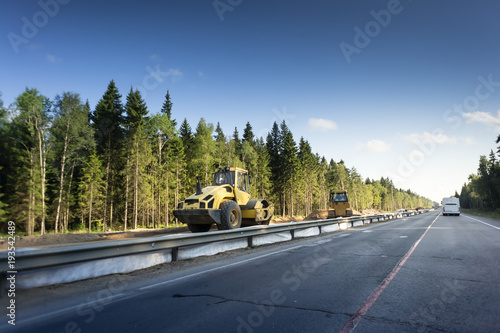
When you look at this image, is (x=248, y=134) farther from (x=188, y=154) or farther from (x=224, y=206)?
(x=224, y=206)

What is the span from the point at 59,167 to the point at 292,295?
36686 millimetres

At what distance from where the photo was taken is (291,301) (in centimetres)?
392

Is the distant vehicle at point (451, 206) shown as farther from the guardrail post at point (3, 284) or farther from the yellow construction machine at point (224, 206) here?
the guardrail post at point (3, 284)

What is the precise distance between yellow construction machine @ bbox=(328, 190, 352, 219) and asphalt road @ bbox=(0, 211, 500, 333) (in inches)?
900

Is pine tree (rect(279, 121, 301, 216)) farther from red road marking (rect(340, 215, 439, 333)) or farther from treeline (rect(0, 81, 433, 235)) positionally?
red road marking (rect(340, 215, 439, 333))

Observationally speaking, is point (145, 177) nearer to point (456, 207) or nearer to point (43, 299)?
point (43, 299)

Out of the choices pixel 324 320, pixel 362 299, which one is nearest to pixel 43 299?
pixel 324 320

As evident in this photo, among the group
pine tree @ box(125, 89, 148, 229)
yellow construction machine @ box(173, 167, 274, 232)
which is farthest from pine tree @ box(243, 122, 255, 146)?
yellow construction machine @ box(173, 167, 274, 232)

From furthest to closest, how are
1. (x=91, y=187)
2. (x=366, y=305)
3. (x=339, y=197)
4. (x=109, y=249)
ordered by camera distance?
(x=91, y=187), (x=339, y=197), (x=109, y=249), (x=366, y=305)

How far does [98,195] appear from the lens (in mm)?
35688

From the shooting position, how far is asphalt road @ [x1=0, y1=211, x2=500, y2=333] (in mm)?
3109

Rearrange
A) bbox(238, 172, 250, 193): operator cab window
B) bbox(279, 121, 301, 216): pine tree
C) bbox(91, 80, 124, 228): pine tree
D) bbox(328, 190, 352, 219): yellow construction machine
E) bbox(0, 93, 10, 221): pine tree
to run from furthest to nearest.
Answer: bbox(279, 121, 301, 216): pine tree
bbox(91, 80, 124, 228): pine tree
bbox(328, 190, 352, 219): yellow construction machine
bbox(0, 93, 10, 221): pine tree
bbox(238, 172, 250, 193): operator cab window

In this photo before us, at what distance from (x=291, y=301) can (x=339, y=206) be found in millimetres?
26984

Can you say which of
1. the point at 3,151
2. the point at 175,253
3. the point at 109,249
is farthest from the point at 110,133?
the point at 109,249
